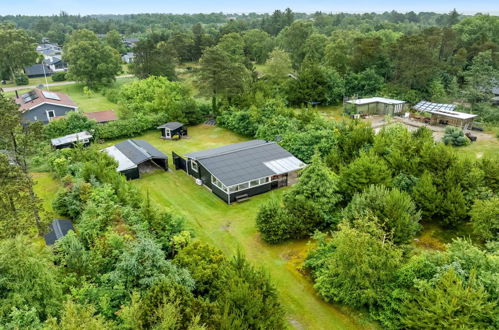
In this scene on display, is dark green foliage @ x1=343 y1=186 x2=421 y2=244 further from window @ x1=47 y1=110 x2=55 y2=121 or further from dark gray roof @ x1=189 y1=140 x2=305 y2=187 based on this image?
window @ x1=47 y1=110 x2=55 y2=121

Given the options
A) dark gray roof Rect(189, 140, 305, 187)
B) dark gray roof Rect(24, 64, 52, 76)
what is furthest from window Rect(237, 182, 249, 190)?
dark gray roof Rect(24, 64, 52, 76)

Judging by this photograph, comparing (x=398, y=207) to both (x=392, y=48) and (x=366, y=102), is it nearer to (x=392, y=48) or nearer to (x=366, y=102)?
(x=366, y=102)

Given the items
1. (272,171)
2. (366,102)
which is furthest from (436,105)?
(272,171)

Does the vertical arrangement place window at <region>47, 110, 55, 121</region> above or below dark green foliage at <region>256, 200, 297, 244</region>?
above

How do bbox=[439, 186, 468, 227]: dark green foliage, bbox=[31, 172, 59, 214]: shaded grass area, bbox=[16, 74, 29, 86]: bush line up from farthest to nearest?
bbox=[16, 74, 29, 86]: bush
bbox=[31, 172, 59, 214]: shaded grass area
bbox=[439, 186, 468, 227]: dark green foliage

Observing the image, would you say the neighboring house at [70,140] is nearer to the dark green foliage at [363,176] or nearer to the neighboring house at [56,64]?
the dark green foliage at [363,176]

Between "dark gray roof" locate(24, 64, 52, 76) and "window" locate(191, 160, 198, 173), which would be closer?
"window" locate(191, 160, 198, 173)
